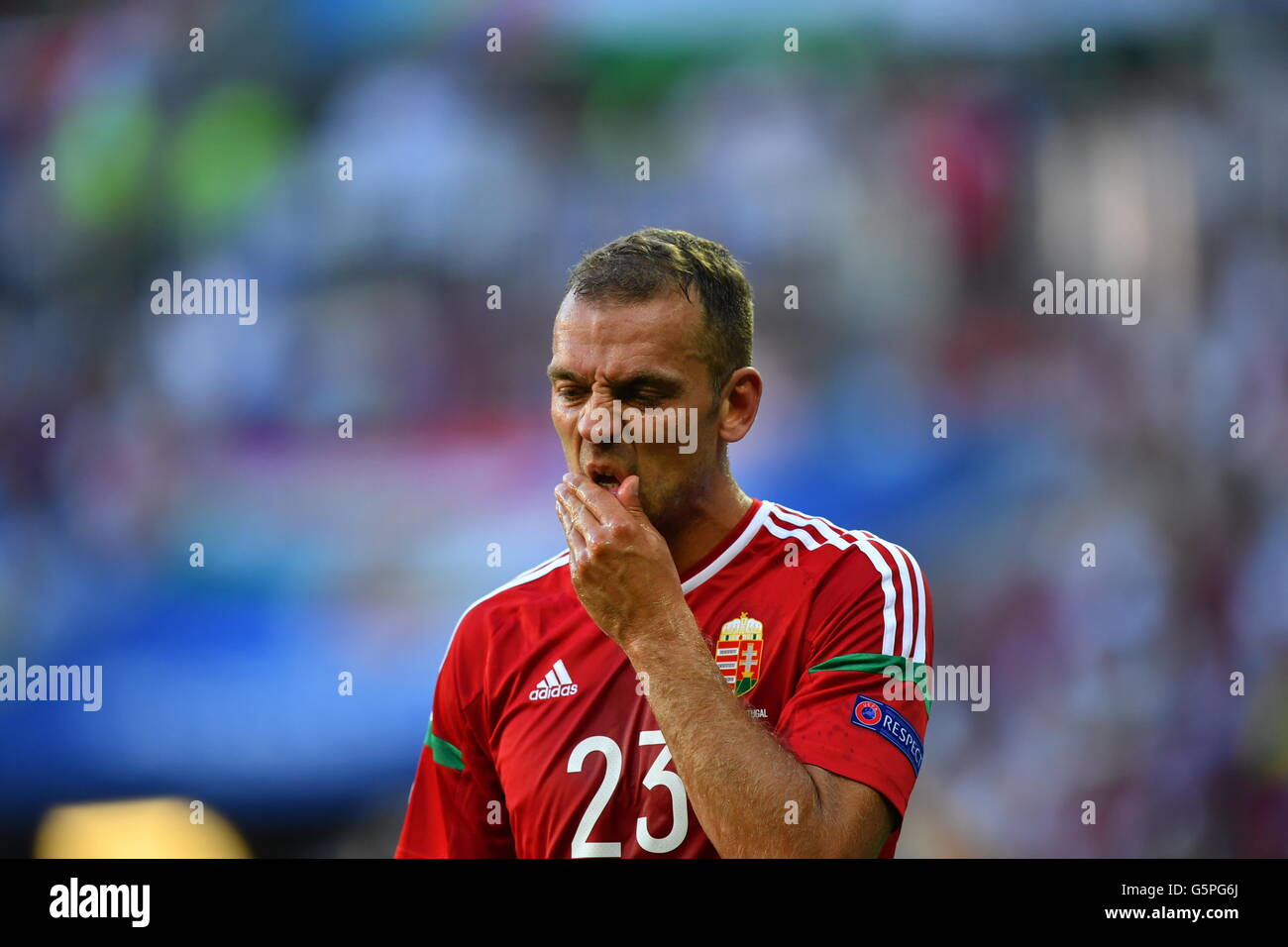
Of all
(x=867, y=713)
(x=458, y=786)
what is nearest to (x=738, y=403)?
(x=867, y=713)

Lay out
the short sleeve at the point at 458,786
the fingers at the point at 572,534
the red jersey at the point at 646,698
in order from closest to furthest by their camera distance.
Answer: the red jersey at the point at 646,698
the fingers at the point at 572,534
the short sleeve at the point at 458,786

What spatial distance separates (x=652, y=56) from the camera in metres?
6.62

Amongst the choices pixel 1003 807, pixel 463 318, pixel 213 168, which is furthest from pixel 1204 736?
pixel 213 168

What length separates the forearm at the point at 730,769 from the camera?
2.41 metres

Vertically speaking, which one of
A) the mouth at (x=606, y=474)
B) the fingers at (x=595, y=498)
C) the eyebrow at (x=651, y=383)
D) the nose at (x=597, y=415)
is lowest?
the fingers at (x=595, y=498)

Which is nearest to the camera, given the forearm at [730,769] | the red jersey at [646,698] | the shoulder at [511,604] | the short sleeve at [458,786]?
the forearm at [730,769]

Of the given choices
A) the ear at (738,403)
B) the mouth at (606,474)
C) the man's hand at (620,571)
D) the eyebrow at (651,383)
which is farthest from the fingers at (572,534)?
the ear at (738,403)

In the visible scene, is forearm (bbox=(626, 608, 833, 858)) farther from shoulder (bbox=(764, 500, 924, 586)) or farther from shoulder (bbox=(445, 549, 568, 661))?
shoulder (bbox=(445, 549, 568, 661))

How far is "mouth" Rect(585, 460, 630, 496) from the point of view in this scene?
115 inches

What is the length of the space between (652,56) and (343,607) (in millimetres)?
3361

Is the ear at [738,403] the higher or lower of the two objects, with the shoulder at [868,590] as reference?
higher

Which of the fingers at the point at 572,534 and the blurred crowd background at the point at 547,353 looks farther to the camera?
the blurred crowd background at the point at 547,353

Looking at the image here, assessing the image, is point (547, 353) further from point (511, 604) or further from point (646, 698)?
point (646, 698)

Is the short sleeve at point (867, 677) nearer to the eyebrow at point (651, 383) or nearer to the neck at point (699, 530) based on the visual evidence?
the neck at point (699, 530)
